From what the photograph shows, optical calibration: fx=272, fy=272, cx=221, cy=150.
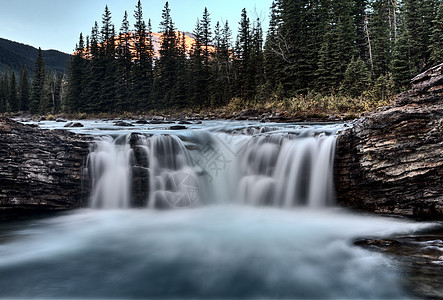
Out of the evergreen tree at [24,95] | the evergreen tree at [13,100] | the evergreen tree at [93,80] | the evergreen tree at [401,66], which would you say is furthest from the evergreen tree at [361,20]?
the evergreen tree at [13,100]

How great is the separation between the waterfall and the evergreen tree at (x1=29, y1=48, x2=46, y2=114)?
67.9 meters

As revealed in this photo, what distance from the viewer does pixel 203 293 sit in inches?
145

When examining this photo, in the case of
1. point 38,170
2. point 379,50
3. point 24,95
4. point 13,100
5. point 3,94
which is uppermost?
Result: point 3,94

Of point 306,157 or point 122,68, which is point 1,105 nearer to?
point 122,68

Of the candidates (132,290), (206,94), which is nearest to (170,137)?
(132,290)

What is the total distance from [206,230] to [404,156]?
4.74m

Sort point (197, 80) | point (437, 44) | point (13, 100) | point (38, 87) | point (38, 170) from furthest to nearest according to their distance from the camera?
point (13, 100) < point (38, 87) < point (197, 80) < point (437, 44) < point (38, 170)

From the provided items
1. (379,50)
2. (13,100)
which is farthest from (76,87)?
(379,50)

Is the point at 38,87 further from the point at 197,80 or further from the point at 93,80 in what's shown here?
the point at 197,80

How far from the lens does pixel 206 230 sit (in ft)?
20.2

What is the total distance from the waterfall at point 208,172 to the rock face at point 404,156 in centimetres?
89

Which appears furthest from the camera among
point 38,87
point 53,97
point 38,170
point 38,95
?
point 53,97

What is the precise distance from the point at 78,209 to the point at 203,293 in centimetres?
533

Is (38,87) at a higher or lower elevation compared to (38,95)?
higher
